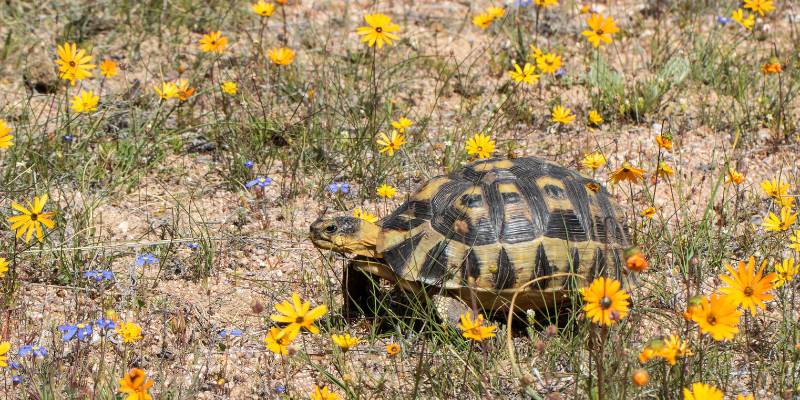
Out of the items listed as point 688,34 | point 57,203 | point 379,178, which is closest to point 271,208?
point 379,178

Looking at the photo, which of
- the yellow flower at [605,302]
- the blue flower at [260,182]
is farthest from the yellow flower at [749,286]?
the blue flower at [260,182]

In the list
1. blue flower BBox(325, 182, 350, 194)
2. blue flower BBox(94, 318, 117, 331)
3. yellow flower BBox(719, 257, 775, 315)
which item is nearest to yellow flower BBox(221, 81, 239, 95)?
blue flower BBox(325, 182, 350, 194)

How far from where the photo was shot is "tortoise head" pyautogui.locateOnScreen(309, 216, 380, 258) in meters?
4.20

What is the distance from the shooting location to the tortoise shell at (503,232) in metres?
4.05

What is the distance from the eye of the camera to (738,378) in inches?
148

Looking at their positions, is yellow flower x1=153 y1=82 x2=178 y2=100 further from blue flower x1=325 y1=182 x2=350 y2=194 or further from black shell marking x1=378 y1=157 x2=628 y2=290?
black shell marking x1=378 y1=157 x2=628 y2=290

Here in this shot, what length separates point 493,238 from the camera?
13.4ft

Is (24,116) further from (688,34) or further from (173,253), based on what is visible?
(688,34)

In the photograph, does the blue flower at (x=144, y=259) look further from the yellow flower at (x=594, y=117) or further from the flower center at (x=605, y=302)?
the yellow flower at (x=594, y=117)

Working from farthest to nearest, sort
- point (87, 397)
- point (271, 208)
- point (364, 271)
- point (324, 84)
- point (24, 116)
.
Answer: point (324, 84), point (24, 116), point (271, 208), point (364, 271), point (87, 397)

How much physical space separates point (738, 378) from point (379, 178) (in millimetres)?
2658

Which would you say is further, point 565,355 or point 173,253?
point 173,253

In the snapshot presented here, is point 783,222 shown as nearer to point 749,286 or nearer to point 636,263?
point 749,286

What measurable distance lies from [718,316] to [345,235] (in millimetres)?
1906
